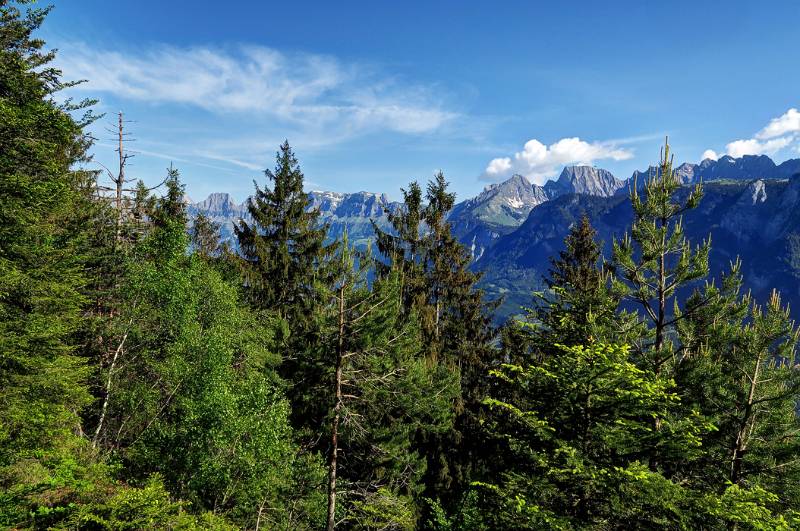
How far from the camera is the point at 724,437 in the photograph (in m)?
17.0

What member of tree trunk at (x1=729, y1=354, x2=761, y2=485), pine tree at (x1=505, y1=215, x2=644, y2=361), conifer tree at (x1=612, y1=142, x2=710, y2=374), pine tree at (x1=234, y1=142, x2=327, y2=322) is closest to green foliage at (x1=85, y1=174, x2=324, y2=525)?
pine tree at (x1=234, y1=142, x2=327, y2=322)

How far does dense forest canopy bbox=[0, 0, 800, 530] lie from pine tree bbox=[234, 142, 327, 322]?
1294 mm

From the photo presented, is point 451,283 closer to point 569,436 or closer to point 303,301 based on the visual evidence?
point 303,301

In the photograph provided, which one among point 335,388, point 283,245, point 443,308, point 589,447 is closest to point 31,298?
point 335,388

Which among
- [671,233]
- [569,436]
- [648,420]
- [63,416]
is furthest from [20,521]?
[671,233]

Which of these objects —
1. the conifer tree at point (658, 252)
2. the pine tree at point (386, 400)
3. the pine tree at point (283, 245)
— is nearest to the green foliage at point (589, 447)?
the conifer tree at point (658, 252)

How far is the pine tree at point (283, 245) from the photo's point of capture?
3030 cm

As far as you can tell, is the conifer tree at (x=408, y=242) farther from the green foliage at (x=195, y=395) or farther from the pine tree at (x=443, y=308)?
the green foliage at (x=195, y=395)

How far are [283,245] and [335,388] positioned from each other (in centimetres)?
1569

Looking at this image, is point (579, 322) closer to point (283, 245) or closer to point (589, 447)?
point (589, 447)

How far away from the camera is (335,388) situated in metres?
17.5

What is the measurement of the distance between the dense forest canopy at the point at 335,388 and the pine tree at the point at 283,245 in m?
1.29

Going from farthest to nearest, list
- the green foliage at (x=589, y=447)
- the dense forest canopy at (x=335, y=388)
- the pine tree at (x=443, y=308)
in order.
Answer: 1. the pine tree at (x=443, y=308)
2. the dense forest canopy at (x=335, y=388)
3. the green foliage at (x=589, y=447)

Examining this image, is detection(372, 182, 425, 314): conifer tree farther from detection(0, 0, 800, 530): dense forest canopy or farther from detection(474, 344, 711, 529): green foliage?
detection(474, 344, 711, 529): green foliage
